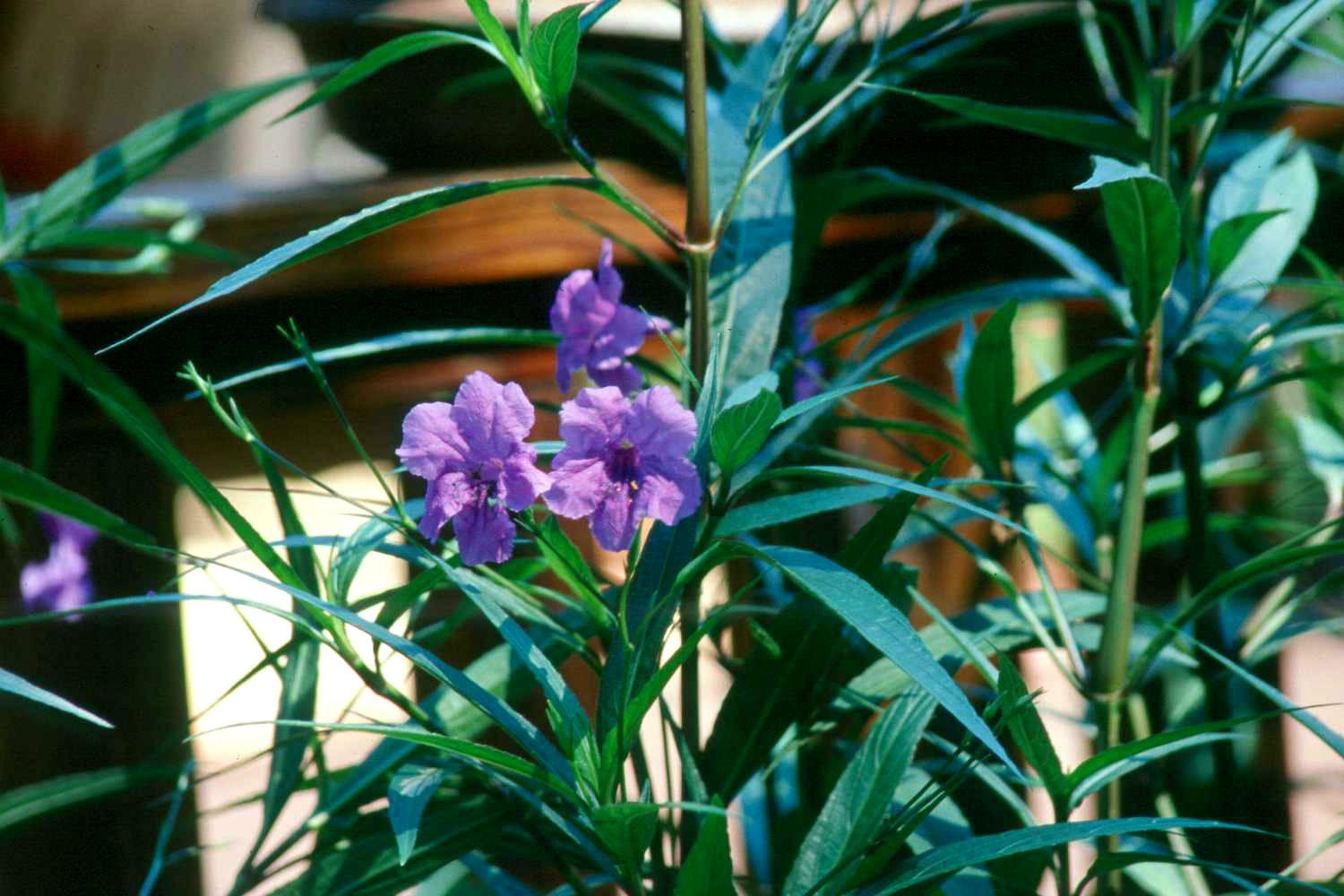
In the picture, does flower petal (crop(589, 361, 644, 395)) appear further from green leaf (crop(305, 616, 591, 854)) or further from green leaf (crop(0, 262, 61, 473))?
green leaf (crop(0, 262, 61, 473))

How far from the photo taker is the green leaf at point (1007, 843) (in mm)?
355

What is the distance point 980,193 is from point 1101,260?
13cm

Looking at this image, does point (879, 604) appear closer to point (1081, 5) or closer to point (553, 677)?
point (553, 677)

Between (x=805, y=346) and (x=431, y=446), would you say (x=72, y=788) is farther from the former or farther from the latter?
(x=805, y=346)

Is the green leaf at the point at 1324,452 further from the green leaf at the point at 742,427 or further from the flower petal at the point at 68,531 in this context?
the flower petal at the point at 68,531

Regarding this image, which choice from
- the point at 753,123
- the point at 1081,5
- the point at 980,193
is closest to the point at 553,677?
the point at 753,123

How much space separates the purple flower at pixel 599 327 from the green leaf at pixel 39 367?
0.25m

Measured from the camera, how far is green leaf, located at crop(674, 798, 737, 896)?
363 mm

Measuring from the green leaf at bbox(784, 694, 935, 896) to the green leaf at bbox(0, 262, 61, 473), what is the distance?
39 cm

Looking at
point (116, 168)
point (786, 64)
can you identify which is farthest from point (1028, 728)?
point (116, 168)

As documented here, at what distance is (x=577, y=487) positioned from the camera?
0.39 m

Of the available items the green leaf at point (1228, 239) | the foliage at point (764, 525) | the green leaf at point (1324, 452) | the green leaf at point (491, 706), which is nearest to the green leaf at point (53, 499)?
the foliage at point (764, 525)

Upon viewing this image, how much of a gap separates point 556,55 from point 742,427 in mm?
141

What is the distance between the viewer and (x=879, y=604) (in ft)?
1.16
